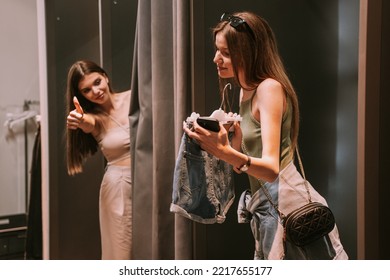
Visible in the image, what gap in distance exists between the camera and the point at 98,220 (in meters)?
1.35

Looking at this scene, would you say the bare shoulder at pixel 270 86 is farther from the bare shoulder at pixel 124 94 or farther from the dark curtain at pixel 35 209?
the dark curtain at pixel 35 209

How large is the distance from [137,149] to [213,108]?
263 millimetres

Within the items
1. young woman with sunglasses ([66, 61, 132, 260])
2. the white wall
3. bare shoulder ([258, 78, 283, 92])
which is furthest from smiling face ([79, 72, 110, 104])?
bare shoulder ([258, 78, 283, 92])

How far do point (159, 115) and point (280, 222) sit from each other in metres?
0.43

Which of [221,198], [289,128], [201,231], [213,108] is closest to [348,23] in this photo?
[289,128]

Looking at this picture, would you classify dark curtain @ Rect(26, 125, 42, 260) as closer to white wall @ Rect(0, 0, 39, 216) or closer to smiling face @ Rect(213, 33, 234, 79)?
white wall @ Rect(0, 0, 39, 216)

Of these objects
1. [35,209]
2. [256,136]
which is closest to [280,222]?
[256,136]

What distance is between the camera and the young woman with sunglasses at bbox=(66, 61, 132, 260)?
1279 millimetres

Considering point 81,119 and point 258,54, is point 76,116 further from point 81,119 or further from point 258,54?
point 258,54

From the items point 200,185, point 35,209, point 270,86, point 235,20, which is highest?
point 235,20

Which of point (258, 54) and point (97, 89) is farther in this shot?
point (97, 89)

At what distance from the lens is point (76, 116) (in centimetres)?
129
